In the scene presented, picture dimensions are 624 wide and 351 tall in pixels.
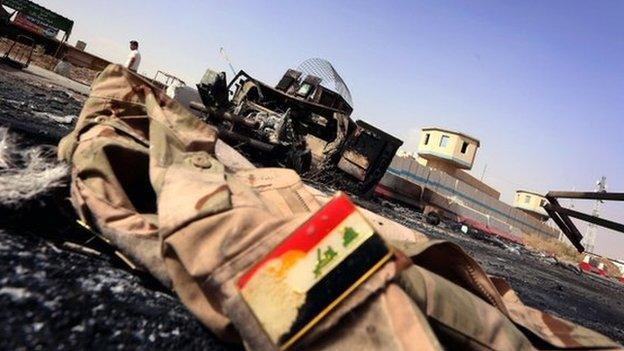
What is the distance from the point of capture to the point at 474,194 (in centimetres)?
2489

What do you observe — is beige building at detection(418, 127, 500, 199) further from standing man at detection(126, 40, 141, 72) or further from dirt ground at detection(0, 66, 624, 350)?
dirt ground at detection(0, 66, 624, 350)

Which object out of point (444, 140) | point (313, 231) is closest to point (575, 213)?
point (313, 231)

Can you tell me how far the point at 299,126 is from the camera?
852cm

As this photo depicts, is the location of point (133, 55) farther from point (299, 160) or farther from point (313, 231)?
point (313, 231)

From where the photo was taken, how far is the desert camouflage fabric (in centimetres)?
77

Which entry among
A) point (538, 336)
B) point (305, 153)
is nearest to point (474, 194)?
point (305, 153)

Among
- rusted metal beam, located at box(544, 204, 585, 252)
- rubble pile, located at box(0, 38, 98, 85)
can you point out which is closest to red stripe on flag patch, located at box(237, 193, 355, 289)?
rusted metal beam, located at box(544, 204, 585, 252)

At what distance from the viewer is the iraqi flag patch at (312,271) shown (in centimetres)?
74

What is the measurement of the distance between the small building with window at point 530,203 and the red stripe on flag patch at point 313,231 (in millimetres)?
44926

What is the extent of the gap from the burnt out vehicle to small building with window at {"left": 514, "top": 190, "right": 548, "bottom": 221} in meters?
37.9

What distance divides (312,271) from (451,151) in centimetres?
3647

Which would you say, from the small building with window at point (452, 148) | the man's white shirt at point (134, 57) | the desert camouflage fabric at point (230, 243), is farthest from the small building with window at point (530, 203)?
the desert camouflage fabric at point (230, 243)

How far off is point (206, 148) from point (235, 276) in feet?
2.48

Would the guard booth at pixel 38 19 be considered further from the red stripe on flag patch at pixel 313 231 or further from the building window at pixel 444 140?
the building window at pixel 444 140
